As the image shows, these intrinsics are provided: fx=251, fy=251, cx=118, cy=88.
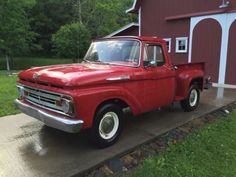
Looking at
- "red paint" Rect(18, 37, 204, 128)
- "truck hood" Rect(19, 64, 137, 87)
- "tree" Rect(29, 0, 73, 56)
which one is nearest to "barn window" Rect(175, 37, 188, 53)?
"red paint" Rect(18, 37, 204, 128)

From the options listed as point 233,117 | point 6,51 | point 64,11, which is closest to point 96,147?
point 233,117

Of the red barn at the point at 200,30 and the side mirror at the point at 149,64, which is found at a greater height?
the red barn at the point at 200,30

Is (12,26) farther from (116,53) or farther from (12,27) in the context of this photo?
(116,53)

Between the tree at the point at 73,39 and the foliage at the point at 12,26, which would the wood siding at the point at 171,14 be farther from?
the foliage at the point at 12,26

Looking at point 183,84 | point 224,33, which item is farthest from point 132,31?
point 183,84

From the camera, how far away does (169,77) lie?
564 centimetres

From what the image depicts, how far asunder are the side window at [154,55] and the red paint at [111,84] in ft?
0.33

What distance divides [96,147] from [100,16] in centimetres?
3451

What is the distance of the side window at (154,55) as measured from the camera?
16.9 feet

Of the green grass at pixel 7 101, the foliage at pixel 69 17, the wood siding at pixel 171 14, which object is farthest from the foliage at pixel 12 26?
the green grass at pixel 7 101

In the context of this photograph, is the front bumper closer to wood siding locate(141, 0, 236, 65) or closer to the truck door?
the truck door

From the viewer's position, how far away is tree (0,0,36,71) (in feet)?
103

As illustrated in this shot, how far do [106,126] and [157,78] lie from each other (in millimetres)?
1604

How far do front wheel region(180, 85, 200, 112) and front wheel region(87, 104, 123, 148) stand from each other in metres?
2.74
